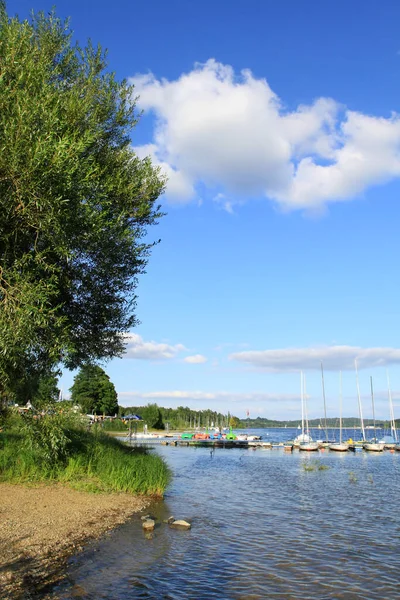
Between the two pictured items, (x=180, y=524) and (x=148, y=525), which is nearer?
(x=148, y=525)

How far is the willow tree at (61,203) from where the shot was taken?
13961mm

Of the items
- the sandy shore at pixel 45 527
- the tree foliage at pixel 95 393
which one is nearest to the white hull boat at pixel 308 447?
the tree foliage at pixel 95 393

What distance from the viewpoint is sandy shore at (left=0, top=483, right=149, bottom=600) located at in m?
11.6

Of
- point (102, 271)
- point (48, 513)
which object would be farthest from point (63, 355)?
point (48, 513)

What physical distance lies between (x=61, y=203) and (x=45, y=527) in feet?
34.5

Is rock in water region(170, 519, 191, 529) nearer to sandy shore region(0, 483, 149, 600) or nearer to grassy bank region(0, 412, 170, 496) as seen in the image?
sandy shore region(0, 483, 149, 600)

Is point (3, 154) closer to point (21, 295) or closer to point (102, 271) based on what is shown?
point (21, 295)

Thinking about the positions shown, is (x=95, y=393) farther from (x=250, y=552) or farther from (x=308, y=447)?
(x=250, y=552)

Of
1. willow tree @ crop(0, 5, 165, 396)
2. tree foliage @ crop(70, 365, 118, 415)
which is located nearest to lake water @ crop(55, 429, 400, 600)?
willow tree @ crop(0, 5, 165, 396)

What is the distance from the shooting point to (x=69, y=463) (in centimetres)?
2288

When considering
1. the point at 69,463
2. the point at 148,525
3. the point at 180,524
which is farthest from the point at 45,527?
the point at 69,463

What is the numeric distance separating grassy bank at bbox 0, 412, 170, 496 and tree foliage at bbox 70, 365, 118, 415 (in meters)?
83.4

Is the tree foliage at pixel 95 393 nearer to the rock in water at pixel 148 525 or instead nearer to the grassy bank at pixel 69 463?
the grassy bank at pixel 69 463

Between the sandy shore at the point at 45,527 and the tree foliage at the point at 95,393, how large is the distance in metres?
88.4
